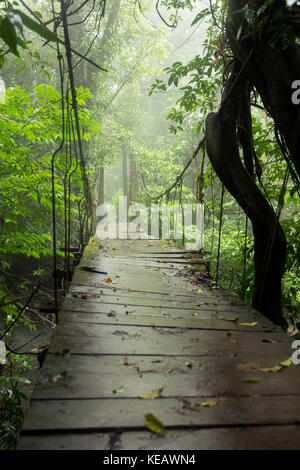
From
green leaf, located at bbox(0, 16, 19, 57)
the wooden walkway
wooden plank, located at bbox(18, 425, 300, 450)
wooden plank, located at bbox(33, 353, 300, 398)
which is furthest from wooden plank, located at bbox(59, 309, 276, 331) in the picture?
green leaf, located at bbox(0, 16, 19, 57)

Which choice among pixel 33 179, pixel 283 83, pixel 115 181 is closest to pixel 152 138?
pixel 115 181

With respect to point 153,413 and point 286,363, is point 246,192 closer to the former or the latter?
point 286,363

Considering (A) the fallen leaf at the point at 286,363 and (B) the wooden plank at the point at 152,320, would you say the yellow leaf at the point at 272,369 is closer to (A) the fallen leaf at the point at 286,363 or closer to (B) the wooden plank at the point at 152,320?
(A) the fallen leaf at the point at 286,363

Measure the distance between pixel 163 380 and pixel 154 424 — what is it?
20 cm

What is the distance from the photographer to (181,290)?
2.17 meters

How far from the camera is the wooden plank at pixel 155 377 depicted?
907 mm

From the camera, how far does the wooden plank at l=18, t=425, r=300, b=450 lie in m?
0.70

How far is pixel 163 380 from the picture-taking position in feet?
3.24

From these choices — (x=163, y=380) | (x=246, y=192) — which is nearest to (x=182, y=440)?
(x=163, y=380)

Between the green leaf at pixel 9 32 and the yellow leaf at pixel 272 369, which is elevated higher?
the green leaf at pixel 9 32

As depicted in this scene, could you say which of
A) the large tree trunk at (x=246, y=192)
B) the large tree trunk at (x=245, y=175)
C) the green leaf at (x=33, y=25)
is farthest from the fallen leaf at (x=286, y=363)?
the green leaf at (x=33, y=25)

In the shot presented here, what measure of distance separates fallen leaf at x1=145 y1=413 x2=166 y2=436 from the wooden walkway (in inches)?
0.5

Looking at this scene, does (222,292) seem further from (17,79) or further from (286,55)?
(17,79)

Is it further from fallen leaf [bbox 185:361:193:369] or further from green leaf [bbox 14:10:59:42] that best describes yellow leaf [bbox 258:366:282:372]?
green leaf [bbox 14:10:59:42]
